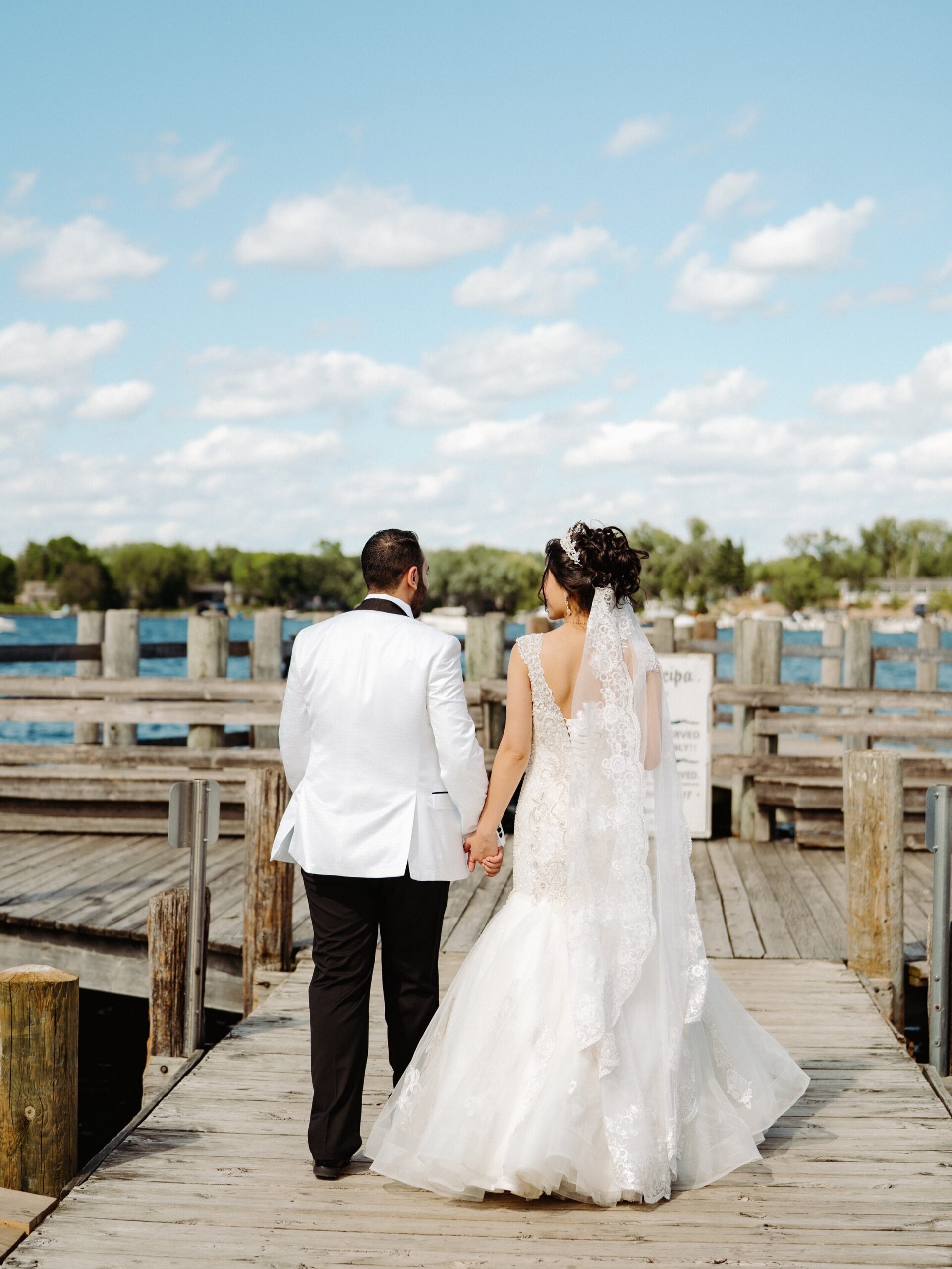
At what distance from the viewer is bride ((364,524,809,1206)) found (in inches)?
144

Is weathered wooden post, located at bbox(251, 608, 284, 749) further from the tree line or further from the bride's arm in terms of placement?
the tree line

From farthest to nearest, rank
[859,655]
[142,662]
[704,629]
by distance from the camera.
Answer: [142,662] < [704,629] < [859,655]

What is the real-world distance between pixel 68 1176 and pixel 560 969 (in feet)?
5.28

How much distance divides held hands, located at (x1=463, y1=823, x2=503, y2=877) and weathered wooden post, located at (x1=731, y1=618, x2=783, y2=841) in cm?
643

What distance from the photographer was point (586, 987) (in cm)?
372

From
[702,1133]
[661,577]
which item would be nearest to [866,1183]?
[702,1133]

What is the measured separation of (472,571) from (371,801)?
266ft

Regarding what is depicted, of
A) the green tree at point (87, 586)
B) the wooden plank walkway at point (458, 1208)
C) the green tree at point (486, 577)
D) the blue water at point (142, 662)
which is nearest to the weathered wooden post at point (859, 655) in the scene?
the blue water at point (142, 662)

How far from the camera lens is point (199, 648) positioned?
10.7 meters

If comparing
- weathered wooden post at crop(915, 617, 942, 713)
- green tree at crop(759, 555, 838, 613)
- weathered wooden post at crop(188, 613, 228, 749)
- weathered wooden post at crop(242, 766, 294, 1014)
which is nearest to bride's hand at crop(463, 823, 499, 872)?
weathered wooden post at crop(242, 766, 294, 1014)

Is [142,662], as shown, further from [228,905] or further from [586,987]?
[586,987]

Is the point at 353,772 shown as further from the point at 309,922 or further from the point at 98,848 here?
the point at 98,848

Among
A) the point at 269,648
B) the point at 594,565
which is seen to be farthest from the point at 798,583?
the point at 594,565

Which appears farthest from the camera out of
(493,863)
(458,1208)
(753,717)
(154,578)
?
(154,578)
